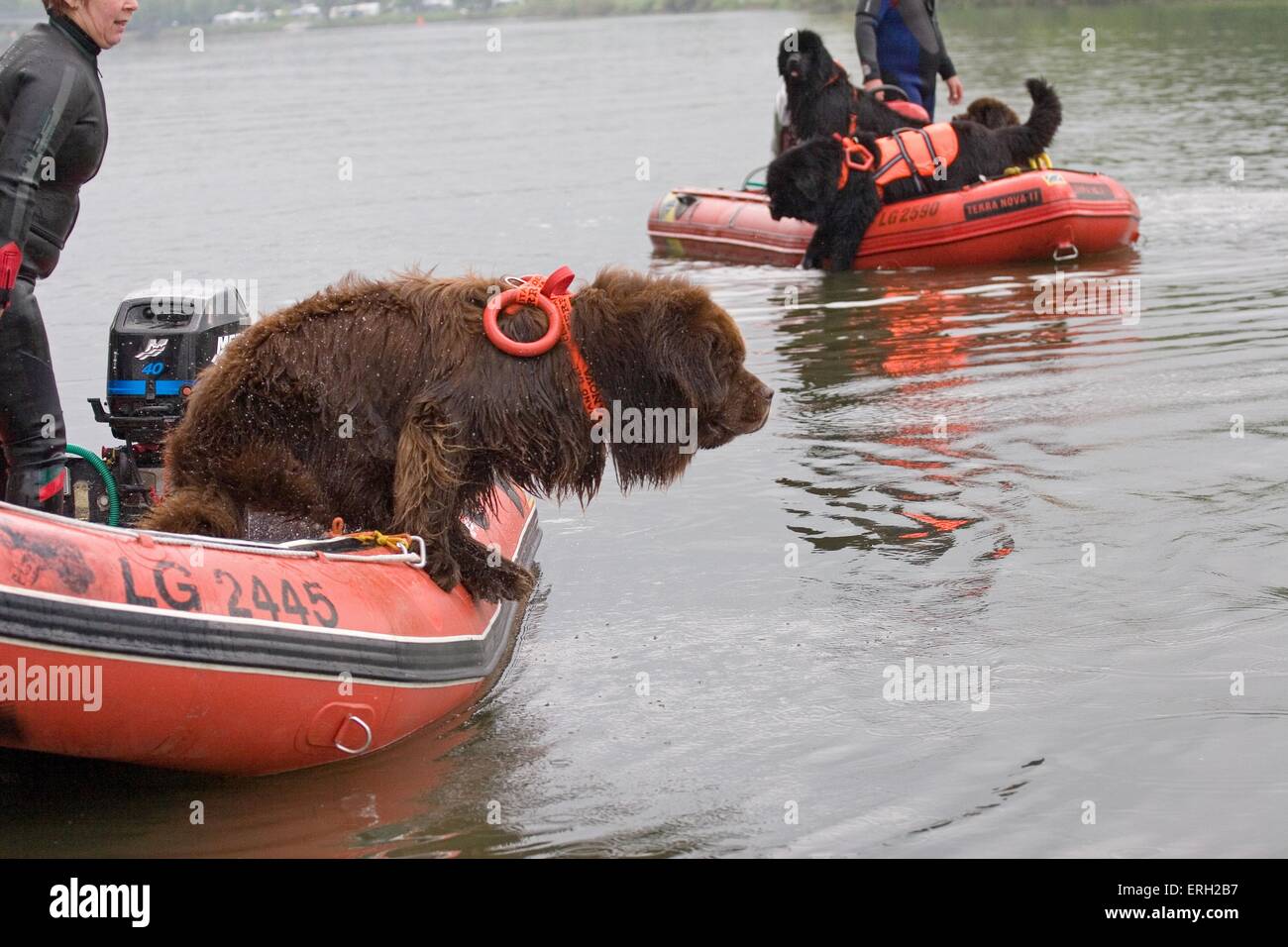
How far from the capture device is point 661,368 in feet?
18.9

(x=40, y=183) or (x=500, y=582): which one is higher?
(x=40, y=183)

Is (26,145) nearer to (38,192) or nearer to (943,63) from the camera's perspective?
(38,192)

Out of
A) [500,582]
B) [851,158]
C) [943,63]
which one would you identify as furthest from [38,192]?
[943,63]

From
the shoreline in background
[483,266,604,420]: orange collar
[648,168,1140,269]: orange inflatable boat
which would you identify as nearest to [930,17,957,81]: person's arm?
[648,168,1140,269]: orange inflatable boat

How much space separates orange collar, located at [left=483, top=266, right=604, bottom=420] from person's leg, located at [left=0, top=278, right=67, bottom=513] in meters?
1.49

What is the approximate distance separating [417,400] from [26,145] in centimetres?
147

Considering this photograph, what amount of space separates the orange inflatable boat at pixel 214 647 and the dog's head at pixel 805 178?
8370 mm

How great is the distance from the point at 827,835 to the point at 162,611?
6.83 feet

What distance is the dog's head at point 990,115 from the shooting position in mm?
14336

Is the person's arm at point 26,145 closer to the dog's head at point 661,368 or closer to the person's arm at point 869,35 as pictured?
the dog's head at point 661,368

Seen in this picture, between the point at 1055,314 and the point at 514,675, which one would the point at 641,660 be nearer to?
the point at 514,675

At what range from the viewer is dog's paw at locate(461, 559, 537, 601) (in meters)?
6.05

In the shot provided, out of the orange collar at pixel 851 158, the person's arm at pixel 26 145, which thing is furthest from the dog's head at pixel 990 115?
the person's arm at pixel 26 145
